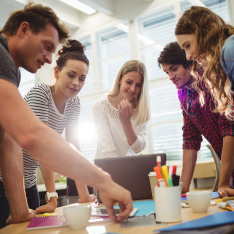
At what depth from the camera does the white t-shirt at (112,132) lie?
1.85 meters

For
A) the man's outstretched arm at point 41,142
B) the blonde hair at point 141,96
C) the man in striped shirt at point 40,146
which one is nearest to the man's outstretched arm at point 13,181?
the man in striped shirt at point 40,146

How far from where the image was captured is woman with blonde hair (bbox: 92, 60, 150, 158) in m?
1.83

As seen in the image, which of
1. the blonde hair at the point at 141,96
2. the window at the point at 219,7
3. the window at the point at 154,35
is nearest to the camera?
the blonde hair at the point at 141,96

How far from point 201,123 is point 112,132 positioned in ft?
2.21

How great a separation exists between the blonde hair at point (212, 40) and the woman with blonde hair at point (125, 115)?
711 mm

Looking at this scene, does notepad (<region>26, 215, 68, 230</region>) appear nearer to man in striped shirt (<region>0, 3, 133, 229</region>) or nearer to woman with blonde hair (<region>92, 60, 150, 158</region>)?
man in striped shirt (<region>0, 3, 133, 229</region>)

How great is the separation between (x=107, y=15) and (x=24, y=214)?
551 centimetres

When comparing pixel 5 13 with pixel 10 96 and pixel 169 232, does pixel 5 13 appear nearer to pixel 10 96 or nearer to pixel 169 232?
pixel 10 96

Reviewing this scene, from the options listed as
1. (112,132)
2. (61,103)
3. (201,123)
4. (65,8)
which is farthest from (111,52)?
(201,123)

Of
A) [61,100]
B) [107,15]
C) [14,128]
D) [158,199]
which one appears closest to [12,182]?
[14,128]

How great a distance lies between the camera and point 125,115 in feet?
6.01

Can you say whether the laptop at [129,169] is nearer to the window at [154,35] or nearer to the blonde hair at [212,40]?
the blonde hair at [212,40]

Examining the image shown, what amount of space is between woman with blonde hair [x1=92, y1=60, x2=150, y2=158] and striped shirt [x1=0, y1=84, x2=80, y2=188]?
0.29 meters

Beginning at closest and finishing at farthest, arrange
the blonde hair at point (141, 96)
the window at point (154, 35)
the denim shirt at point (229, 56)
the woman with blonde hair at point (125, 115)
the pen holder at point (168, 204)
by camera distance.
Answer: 1. the pen holder at point (168, 204)
2. the denim shirt at point (229, 56)
3. the woman with blonde hair at point (125, 115)
4. the blonde hair at point (141, 96)
5. the window at point (154, 35)
